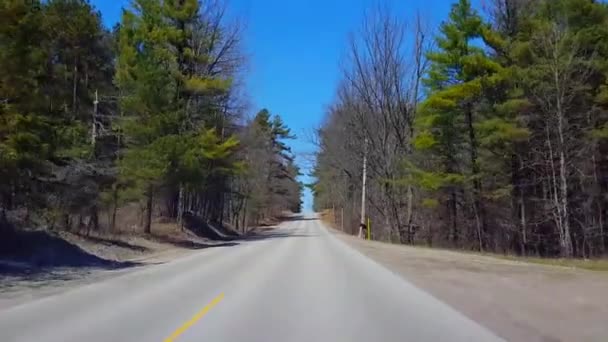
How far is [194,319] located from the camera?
9953mm

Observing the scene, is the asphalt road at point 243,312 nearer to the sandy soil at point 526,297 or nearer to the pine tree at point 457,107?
the sandy soil at point 526,297

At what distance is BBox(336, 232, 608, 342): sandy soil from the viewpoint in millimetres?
8859

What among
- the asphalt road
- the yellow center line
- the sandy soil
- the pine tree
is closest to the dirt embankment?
the asphalt road

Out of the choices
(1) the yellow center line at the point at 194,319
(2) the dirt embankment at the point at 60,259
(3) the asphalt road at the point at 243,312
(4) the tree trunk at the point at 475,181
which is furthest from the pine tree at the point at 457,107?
(1) the yellow center line at the point at 194,319

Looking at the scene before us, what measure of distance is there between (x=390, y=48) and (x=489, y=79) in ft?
49.8

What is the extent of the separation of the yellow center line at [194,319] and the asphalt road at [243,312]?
0.05ft

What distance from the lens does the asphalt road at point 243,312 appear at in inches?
337

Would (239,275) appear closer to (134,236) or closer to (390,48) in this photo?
(134,236)

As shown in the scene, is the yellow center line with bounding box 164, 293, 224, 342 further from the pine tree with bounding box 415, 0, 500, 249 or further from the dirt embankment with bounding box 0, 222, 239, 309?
the pine tree with bounding box 415, 0, 500, 249

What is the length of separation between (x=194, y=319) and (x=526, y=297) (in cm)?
676

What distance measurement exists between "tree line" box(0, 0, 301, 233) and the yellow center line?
34.3 feet

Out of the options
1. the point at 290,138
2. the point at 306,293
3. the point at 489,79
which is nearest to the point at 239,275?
the point at 306,293

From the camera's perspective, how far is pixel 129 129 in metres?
33.6

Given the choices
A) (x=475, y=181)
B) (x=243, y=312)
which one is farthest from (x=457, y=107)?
(x=243, y=312)
